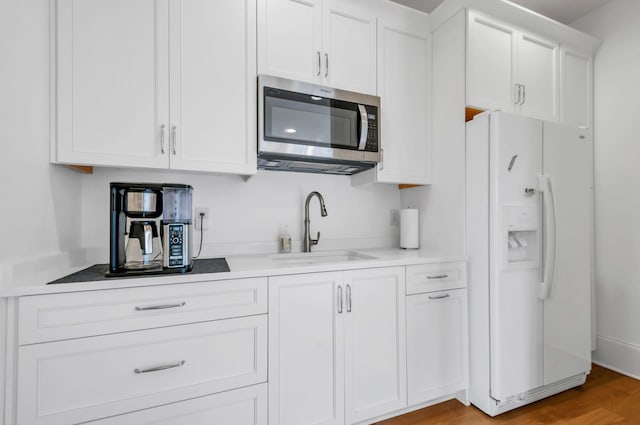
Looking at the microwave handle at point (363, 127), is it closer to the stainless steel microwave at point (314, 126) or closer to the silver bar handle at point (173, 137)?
the stainless steel microwave at point (314, 126)

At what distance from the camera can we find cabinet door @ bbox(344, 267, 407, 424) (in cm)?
164

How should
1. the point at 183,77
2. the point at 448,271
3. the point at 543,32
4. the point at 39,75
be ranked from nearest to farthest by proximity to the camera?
the point at 39,75 < the point at 183,77 < the point at 448,271 < the point at 543,32

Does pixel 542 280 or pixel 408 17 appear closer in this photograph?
pixel 542 280

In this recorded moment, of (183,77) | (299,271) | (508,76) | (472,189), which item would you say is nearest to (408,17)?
(508,76)

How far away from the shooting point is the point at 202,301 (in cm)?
134

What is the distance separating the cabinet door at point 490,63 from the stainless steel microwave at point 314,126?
68 cm

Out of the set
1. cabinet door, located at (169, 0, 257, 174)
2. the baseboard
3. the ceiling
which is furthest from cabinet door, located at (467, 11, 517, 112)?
the baseboard

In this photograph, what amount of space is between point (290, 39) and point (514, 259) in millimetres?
1918

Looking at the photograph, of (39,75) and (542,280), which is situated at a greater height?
(39,75)

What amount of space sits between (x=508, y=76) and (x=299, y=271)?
2018mm

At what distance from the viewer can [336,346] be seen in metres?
1.60

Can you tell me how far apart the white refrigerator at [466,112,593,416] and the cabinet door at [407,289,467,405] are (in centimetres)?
9

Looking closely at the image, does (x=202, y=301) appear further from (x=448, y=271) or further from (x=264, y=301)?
(x=448, y=271)

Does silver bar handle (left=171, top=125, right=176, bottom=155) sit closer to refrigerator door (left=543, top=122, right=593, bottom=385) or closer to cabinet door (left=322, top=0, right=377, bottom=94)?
cabinet door (left=322, top=0, right=377, bottom=94)
